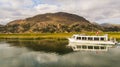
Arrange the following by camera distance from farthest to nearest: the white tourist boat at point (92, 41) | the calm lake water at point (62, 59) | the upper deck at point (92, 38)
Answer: the upper deck at point (92, 38), the white tourist boat at point (92, 41), the calm lake water at point (62, 59)

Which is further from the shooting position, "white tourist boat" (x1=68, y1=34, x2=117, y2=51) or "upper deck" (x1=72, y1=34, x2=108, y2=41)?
"upper deck" (x1=72, y1=34, x2=108, y2=41)

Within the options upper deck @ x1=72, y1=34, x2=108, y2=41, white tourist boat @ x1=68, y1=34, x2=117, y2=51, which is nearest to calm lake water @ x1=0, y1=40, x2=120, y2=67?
white tourist boat @ x1=68, y1=34, x2=117, y2=51

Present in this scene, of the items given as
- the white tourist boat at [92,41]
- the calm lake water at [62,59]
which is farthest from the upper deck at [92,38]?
the calm lake water at [62,59]

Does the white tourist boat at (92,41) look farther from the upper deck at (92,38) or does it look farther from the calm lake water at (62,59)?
the calm lake water at (62,59)

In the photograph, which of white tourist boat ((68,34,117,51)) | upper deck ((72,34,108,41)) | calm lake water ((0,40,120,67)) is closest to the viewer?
calm lake water ((0,40,120,67))

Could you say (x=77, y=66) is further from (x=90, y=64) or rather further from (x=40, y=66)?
(x=40, y=66)

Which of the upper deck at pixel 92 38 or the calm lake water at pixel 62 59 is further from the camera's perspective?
the upper deck at pixel 92 38

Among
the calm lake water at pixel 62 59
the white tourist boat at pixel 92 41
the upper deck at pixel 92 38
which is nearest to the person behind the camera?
the calm lake water at pixel 62 59

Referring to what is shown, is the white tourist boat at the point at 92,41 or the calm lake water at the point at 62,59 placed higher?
the calm lake water at the point at 62,59

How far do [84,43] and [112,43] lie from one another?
12731mm

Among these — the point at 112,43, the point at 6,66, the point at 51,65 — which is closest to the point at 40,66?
the point at 51,65

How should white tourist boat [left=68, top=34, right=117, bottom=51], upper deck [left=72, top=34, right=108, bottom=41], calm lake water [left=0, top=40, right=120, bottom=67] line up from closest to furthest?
calm lake water [left=0, top=40, right=120, bottom=67] → white tourist boat [left=68, top=34, right=117, bottom=51] → upper deck [left=72, top=34, right=108, bottom=41]

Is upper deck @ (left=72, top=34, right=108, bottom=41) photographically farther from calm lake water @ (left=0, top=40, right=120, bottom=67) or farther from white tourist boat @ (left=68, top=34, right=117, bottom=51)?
calm lake water @ (left=0, top=40, right=120, bottom=67)

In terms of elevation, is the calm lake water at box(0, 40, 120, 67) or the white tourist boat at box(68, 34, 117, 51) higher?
the calm lake water at box(0, 40, 120, 67)
